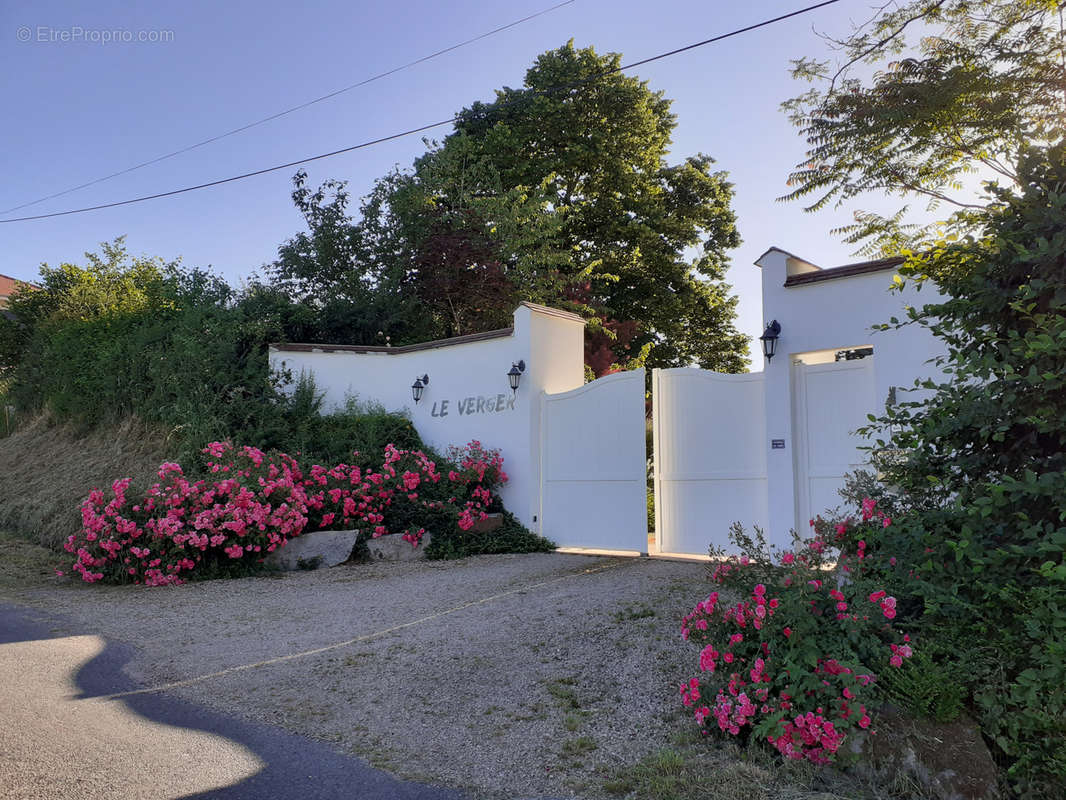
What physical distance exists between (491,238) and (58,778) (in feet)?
40.9

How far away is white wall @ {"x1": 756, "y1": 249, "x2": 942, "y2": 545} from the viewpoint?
653 centimetres

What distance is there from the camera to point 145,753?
10.1 ft

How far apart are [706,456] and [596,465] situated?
55.6 inches

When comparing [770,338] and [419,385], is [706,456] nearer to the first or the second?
[770,338]

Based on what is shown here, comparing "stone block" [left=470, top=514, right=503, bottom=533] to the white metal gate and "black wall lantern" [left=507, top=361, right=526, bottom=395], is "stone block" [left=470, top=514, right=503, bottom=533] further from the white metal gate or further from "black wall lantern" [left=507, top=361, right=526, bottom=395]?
the white metal gate

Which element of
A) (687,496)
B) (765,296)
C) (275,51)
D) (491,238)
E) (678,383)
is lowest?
(687,496)

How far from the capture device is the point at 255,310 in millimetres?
11914

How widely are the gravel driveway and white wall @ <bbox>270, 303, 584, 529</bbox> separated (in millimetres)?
2406

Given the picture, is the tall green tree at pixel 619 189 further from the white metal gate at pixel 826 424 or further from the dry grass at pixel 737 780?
the dry grass at pixel 737 780

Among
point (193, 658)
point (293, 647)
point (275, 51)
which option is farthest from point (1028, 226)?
point (275, 51)

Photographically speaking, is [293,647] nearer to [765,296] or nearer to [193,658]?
[193,658]

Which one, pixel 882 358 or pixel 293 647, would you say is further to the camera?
pixel 882 358

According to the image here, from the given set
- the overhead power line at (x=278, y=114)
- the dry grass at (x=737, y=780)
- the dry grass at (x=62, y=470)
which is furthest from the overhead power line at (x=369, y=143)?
the dry grass at (x=737, y=780)

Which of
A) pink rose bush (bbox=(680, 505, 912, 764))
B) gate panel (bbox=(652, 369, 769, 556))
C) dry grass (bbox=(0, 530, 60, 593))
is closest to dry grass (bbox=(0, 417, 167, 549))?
dry grass (bbox=(0, 530, 60, 593))
